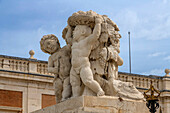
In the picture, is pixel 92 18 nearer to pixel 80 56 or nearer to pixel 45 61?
pixel 80 56

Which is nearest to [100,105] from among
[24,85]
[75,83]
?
[75,83]

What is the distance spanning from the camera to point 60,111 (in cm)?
1358

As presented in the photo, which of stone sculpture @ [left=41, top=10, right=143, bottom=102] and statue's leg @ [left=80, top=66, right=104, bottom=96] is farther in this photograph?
stone sculpture @ [left=41, top=10, right=143, bottom=102]

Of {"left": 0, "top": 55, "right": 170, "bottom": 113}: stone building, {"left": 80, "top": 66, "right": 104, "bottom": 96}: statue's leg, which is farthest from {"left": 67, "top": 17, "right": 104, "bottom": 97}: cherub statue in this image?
{"left": 0, "top": 55, "right": 170, "bottom": 113}: stone building

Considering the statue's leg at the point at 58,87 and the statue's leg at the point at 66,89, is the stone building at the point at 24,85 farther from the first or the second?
the statue's leg at the point at 66,89

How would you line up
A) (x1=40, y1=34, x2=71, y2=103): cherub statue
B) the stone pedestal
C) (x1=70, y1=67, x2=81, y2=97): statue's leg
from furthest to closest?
1. (x1=40, y1=34, x2=71, y2=103): cherub statue
2. (x1=70, y1=67, x2=81, y2=97): statue's leg
3. the stone pedestal

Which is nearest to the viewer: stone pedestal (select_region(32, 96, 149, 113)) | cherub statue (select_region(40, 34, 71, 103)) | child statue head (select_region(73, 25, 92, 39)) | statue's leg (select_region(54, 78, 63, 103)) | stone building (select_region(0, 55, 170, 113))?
stone pedestal (select_region(32, 96, 149, 113))

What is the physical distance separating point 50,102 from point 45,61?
1.73 meters

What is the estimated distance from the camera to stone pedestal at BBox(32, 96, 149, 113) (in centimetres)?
1305

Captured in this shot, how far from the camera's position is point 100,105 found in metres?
13.2

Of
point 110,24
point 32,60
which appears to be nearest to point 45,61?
point 32,60

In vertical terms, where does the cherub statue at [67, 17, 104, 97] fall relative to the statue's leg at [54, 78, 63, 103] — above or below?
above

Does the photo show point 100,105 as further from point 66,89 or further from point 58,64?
point 58,64

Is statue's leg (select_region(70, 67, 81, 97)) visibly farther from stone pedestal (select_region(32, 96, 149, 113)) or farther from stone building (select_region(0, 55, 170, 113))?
stone building (select_region(0, 55, 170, 113))
